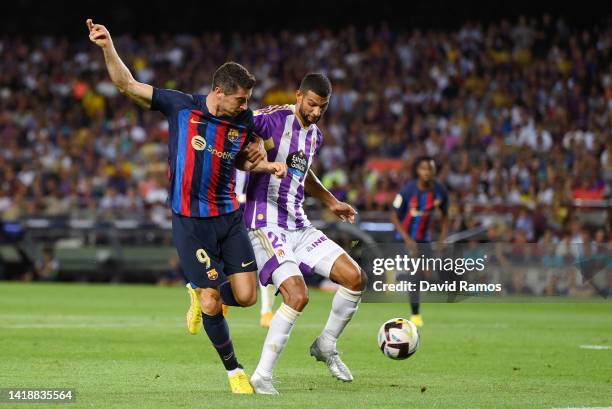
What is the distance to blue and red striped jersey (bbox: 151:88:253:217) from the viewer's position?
8352 mm

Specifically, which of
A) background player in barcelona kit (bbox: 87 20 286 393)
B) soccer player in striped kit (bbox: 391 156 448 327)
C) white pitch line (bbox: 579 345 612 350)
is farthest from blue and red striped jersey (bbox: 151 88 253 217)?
soccer player in striped kit (bbox: 391 156 448 327)

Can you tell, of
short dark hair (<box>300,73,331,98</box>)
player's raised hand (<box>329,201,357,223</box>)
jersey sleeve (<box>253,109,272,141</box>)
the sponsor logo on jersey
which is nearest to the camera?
short dark hair (<box>300,73,331,98</box>)

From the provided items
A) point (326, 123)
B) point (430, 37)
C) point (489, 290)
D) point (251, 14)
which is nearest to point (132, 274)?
point (326, 123)

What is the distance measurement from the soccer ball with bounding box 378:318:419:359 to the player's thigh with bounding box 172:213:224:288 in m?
1.99

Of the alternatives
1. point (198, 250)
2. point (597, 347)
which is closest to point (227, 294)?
point (198, 250)

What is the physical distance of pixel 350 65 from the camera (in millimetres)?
30391

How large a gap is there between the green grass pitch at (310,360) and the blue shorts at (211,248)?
845 millimetres

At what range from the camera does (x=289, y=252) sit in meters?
9.02

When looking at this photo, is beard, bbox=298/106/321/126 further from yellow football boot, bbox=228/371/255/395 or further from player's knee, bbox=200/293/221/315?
yellow football boot, bbox=228/371/255/395

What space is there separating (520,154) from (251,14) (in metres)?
13.8

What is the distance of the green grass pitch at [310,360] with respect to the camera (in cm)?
806

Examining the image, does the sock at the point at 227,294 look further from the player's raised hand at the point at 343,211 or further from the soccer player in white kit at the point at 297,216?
the player's raised hand at the point at 343,211

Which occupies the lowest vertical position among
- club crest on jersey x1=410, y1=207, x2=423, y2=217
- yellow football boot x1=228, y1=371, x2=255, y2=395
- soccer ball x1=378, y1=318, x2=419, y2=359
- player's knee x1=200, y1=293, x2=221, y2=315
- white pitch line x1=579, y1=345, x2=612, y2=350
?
white pitch line x1=579, y1=345, x2=612, y2=350

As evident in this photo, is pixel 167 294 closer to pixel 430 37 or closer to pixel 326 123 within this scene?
pixel 326 123
